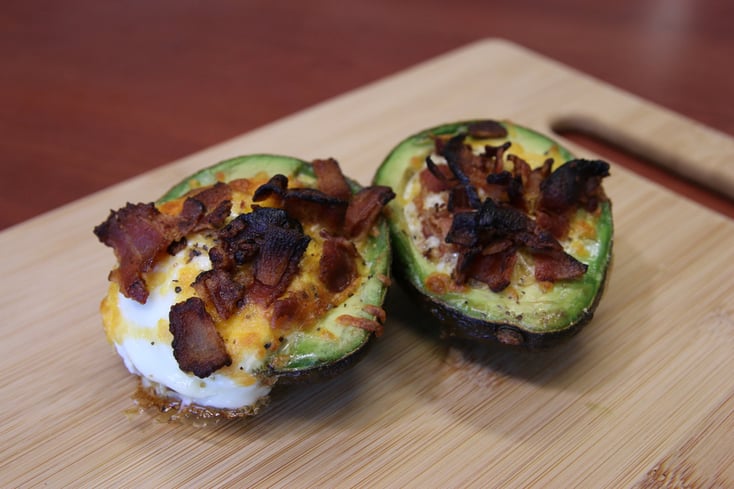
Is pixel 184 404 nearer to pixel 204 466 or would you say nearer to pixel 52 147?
pixel 204 466

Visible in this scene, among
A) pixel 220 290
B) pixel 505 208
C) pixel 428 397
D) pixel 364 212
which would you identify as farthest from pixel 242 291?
pixel 505 208

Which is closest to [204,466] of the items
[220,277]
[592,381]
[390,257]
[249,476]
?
[249,476]

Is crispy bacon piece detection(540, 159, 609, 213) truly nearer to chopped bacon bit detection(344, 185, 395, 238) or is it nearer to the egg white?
chopped bacon bit detection(344, 185, 395, 238)

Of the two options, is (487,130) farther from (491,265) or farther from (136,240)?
(136,240)

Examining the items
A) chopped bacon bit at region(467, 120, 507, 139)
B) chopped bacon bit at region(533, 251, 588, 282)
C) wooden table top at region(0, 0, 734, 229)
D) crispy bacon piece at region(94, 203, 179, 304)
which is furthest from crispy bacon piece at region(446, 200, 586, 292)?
wooden table top at region(0, 0, 734, 229)

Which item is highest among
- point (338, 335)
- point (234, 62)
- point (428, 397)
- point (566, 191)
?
point (566, 191)

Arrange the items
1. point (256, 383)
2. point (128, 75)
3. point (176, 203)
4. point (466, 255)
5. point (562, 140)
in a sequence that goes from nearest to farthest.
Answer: point (256, 383) < point (466, 255) < point (176, 203) < point (562, 140) < point (128, 75)
